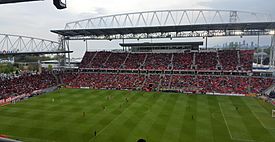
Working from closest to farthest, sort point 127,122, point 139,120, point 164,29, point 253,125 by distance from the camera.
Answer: point 253,125, point 127,122, point 139,120, point 164,29

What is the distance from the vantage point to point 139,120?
93.2 ft

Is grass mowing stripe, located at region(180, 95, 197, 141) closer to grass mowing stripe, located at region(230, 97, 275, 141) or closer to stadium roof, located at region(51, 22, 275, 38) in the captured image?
grass mowing stripe, located at region(230, 97, 275, 141)

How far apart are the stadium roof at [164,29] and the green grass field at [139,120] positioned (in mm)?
20408

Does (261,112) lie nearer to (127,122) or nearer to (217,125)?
(217,125)

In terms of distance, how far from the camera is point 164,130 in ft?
81.2

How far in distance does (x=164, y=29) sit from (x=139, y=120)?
3508 cm

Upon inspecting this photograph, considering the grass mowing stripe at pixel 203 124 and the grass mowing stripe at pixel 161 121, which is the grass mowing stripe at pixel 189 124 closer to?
the grass mowing stripe at pixel 203 124

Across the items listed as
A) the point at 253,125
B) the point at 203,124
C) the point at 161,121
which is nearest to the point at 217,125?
the point at 203,124

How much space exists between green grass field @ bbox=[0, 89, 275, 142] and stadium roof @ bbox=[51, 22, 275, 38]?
20.4 m

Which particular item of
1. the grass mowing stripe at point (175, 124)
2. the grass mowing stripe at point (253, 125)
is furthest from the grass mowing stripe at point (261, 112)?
the grass mowing stripe at point (175, 124)

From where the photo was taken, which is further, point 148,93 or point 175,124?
point 148,93

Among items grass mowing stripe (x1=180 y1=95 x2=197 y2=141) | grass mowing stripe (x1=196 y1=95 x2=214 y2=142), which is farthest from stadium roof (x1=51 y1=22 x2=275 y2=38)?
grass mowing stripe (x1=180 y1=95 x2=197 y2=141)

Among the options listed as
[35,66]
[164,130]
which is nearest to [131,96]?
[164,130]

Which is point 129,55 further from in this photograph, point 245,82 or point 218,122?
point 218,122
